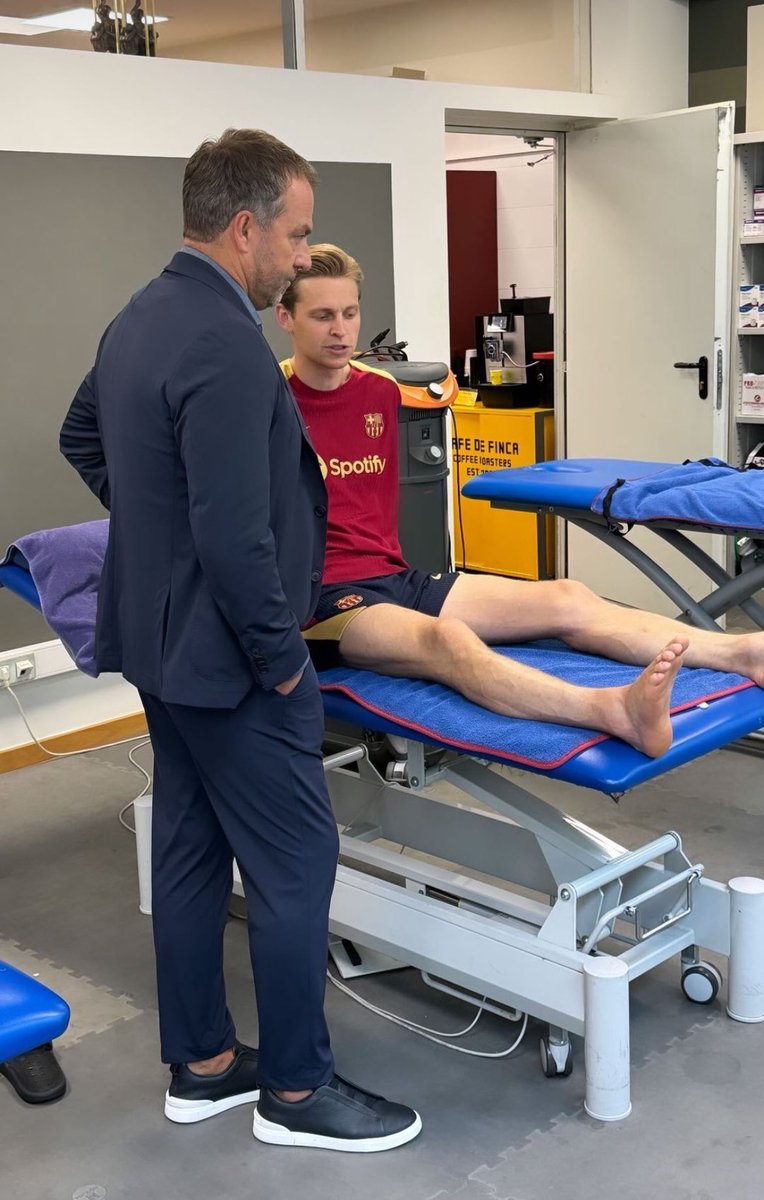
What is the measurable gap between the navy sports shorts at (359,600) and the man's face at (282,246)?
0.76 m

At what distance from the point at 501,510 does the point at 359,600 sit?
312cm

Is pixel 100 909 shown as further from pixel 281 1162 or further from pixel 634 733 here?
pixel 634 733

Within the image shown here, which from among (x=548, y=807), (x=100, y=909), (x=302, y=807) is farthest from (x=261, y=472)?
(x=100, y=909)

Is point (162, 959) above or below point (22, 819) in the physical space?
above

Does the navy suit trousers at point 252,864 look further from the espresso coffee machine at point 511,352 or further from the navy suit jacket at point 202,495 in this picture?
the espresso coffee machine at point 511,352

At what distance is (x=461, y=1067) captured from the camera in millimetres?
2229

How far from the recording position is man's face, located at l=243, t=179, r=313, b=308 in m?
1.77

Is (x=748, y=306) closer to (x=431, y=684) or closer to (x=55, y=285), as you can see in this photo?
(x=55, y=285)

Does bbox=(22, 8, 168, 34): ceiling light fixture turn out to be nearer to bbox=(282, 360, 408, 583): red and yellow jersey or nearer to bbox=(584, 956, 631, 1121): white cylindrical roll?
bbox=(282, 360, 408, 583): red and yellow jersey

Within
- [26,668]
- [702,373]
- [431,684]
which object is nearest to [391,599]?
[431,684]

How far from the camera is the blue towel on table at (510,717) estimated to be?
2.10 metres

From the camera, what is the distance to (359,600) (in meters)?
2.54

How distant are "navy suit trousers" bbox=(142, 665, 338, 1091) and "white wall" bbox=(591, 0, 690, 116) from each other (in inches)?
159

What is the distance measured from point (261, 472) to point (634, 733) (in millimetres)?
733
